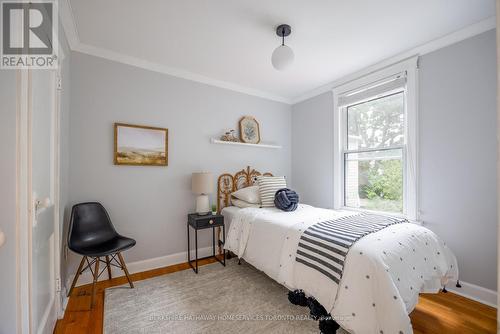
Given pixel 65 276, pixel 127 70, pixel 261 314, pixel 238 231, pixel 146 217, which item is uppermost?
pixel 127 70

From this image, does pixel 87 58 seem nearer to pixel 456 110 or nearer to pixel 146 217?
pixel 146 217

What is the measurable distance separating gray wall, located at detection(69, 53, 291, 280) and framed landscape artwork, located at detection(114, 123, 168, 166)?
0.08 m

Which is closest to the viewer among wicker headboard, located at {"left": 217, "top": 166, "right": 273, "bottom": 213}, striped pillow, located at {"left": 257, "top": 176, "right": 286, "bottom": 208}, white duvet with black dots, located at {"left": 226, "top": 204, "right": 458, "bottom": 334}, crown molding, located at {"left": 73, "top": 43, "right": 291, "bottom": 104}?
white duvet with black dots, located at {"left": 226, "top": 204, "right": 458, "bottom": 334}

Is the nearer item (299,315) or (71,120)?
(299,315)

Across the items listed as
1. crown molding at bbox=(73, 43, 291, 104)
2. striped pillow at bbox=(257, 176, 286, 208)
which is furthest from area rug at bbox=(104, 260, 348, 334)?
crown molding at bbox=(73, 43, 291, 104)

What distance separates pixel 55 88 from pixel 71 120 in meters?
0.71

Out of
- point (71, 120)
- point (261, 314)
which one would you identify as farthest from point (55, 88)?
point (261, 314)

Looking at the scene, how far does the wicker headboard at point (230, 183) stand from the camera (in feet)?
10.6

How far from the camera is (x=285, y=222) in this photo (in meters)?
2.21

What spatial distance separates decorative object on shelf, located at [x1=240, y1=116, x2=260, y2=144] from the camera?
11.4 ft

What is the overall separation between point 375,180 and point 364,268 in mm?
1858

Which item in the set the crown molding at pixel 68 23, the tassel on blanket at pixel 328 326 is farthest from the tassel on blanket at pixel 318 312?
the crown molding at pixel 68 23

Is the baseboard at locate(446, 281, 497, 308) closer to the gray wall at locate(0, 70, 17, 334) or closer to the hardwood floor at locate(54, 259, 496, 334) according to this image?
the hardwood floor at locate(54, 259, 496, 334)

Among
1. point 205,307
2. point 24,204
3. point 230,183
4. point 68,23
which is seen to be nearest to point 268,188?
point 230,183
